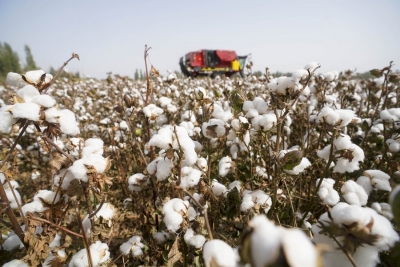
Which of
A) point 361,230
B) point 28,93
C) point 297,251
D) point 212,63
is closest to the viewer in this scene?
point 297,251

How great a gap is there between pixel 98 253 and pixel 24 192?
112 inches

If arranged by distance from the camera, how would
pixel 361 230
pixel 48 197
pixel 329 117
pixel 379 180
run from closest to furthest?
pixel 361 230
pixel 48 197
pixel 329 117
pixel 379 180

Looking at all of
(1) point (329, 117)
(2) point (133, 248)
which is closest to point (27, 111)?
(2) point (133, 248)

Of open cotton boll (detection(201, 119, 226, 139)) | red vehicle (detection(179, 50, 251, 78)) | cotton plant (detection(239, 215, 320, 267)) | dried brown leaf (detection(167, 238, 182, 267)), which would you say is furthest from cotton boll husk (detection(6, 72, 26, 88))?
red vehicle (detection(179, 50, 251, 78))

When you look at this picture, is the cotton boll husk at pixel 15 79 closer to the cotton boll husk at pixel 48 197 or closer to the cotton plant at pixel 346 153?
the cotton boll husk at pixel 48 197

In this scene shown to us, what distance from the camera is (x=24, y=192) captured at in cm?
314

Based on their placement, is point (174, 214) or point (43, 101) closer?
point (43, 101)

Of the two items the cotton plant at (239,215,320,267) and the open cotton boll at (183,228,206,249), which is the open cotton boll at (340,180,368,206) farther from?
the cotton plant at (239,215,320,267)

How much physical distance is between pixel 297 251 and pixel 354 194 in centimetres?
115

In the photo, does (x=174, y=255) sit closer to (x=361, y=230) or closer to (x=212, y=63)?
(x=361, y=230)

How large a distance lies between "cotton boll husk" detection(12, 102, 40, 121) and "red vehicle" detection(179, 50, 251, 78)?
18.0m

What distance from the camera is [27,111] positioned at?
0.85m

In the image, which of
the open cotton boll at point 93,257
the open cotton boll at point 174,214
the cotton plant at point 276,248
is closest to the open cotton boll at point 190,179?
the open cotton boll at point 174,214

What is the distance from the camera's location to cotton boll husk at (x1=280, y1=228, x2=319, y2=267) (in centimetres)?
36
